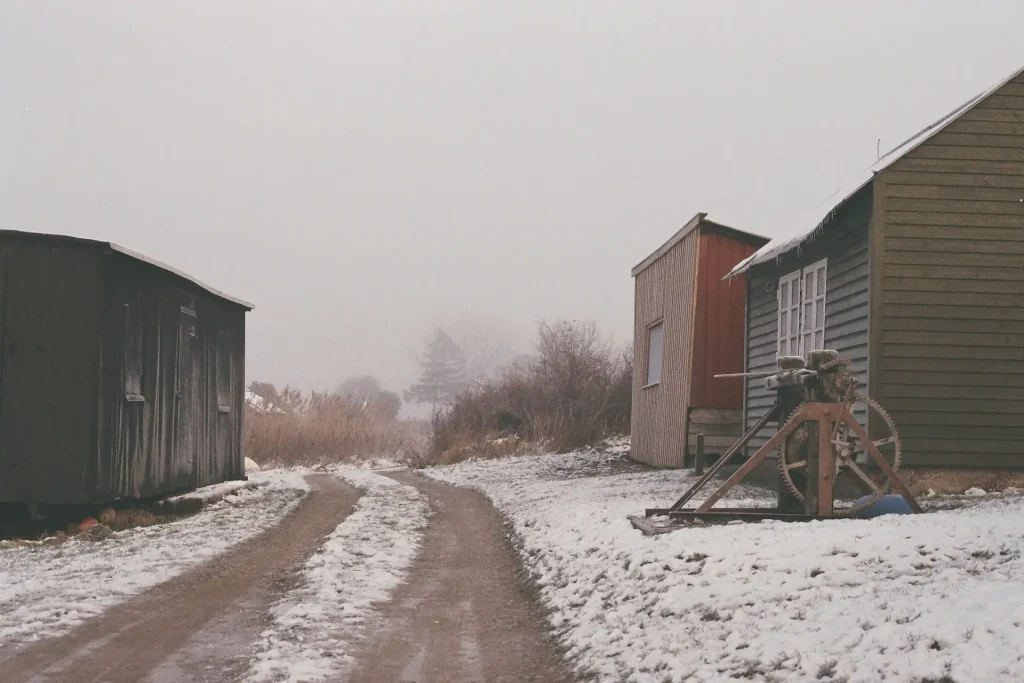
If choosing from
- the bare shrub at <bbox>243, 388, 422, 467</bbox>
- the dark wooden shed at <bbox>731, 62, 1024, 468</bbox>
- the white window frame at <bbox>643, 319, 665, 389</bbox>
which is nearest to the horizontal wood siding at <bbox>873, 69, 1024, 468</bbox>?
the dark wooden shed at <bbox>731, 62, 1024, 468</bbox>

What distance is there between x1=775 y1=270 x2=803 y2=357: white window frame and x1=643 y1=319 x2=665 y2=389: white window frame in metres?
4.14

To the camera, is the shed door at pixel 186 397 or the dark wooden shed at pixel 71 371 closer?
the dark wooden shed at pixel 71 371

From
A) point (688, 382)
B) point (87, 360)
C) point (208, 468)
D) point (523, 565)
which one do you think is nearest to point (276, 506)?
point (208, 468)

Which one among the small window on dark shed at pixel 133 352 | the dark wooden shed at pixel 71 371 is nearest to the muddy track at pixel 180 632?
the dark wooden shed at pixel 71 371

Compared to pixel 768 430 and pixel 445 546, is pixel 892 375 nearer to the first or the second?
pixel 768 430

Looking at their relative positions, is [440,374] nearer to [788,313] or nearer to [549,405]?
[549,405]

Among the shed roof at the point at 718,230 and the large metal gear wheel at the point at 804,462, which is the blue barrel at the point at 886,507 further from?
the shed roof at the point at 718,230

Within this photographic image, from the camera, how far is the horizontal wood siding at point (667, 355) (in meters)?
16.5

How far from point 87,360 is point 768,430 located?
402 inches

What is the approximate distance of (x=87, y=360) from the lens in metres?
11.7

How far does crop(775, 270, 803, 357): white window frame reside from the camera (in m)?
13.5

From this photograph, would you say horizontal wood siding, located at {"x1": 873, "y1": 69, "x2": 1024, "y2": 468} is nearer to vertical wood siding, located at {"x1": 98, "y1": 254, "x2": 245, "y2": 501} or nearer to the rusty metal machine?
the rusty metal machine

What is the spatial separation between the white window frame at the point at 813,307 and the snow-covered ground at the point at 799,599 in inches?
170

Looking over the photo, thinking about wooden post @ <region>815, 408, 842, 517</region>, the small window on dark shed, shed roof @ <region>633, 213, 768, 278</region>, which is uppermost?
shed roof @ <region>633, 213, 768, 278</region>
